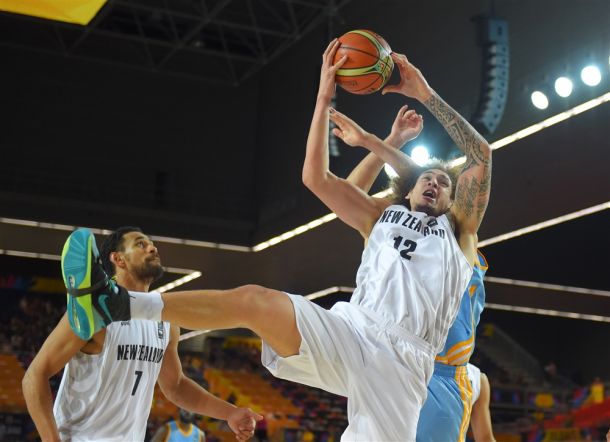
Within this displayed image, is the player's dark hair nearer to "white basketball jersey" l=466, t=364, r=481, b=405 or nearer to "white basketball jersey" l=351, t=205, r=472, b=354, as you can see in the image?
"white basketball jersey" l=351, t=205, r=472, b=354

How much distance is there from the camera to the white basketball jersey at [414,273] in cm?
395

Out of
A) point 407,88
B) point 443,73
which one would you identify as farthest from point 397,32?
point 407,88

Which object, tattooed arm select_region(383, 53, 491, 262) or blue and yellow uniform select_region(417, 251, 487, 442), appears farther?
blue and yellow uniform select_region(417, 251, 487, 442)

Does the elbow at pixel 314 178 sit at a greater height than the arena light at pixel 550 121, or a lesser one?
lesser

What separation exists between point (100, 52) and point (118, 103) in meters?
1.21

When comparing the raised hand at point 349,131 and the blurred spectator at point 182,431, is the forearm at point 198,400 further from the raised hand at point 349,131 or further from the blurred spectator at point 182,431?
the blurred spectator at point 182,431

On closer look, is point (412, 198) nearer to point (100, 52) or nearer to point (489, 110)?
point (489, 110)

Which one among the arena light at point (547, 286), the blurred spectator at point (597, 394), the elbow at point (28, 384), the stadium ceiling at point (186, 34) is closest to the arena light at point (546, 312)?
the arena light at point (547, 286)

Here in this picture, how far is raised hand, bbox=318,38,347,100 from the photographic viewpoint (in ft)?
14.0

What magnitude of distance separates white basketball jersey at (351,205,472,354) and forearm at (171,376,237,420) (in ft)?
4.20

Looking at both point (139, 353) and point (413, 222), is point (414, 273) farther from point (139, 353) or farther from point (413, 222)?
point (139, 353)

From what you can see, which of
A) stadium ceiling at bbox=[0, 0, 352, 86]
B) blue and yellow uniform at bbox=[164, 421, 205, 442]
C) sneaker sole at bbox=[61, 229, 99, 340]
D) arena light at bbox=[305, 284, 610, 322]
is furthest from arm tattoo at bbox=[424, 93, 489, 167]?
arena light at bbox=[305, 284, 610, 322]

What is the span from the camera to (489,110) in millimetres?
11234

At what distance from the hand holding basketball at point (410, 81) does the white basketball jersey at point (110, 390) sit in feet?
5.99
